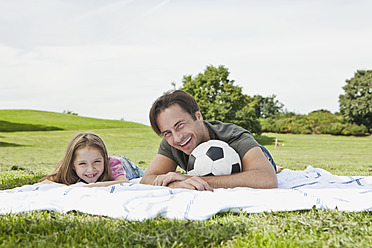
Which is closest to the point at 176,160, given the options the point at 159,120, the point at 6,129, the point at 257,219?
the point at 159,120

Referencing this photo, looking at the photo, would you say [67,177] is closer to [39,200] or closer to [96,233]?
[39,200]

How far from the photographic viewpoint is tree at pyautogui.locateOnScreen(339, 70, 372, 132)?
36.6 meters

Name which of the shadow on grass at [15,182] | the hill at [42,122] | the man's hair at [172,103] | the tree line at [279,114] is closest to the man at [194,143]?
the man's hair at [172,103]

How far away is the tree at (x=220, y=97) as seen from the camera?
22.5 m

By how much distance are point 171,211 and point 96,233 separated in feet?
2.10

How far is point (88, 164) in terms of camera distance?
171 inches

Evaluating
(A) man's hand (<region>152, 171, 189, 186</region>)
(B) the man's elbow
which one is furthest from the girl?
(B) the man's elbow

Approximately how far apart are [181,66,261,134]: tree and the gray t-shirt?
1789 centimetres

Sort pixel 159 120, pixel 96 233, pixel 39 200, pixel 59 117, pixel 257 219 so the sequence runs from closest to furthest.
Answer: pixel 96 233
pixel 257 219
pixel 39 200
pixel 159 120
pixel 59 117

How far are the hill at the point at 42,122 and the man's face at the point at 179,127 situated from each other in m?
32.3

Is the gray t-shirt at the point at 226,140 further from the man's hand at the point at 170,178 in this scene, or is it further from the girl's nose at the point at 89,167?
the girl's nose at the point at 89,167

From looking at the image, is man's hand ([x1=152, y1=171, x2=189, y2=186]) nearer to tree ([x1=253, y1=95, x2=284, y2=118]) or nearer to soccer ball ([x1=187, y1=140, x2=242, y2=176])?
soccer ball ([x1=187, y1=140, x2=242, y2=176])

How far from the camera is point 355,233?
212cm

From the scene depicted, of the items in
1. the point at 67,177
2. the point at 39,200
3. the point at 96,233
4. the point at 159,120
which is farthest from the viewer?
the point at 67,177
